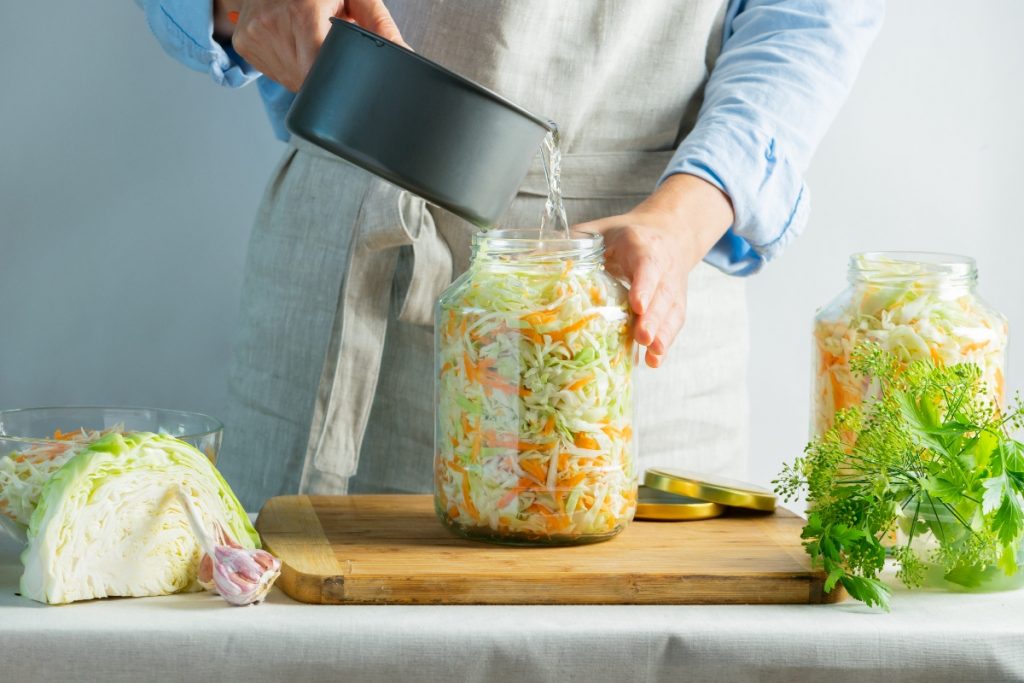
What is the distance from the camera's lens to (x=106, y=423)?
880mm

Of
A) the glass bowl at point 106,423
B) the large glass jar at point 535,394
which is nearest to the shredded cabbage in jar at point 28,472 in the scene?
the glass bowl at point 106,423

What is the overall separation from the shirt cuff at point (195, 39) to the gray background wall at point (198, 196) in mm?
405

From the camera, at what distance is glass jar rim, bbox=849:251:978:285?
2.82ft

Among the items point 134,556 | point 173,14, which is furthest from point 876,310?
point 173,14

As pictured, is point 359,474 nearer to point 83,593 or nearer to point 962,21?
point 83,593

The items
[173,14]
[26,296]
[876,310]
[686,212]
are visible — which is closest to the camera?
[876,310]

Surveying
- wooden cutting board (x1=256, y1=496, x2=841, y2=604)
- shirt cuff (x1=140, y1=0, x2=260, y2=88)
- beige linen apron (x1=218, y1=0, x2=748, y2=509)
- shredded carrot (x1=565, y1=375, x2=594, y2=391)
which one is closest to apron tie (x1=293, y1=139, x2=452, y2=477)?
beige linen apron (x1=218, y1=0, x2=748, y2=509)

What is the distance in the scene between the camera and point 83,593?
2.31 feet

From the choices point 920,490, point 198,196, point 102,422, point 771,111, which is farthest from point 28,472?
point 198,196

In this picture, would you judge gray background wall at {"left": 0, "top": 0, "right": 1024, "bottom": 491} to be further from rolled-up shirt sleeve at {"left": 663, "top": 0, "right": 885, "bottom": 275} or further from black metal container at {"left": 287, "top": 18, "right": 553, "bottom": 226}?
black metal container at {"left": 287, "top": 18, "right": 553, "bottom": 226}

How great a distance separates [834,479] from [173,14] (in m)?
0.76

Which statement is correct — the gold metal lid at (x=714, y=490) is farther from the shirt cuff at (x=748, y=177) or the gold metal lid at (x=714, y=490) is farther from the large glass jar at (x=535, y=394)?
the shirt cuff at (x=748, y=177)

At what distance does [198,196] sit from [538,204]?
60 cm

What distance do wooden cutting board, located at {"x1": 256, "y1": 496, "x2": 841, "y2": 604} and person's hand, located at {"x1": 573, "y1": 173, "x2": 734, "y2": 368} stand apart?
146 mm
